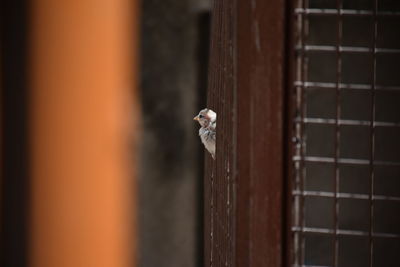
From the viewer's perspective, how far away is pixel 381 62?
4617 millimetres

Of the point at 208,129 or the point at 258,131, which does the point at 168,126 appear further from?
the point at 208,129

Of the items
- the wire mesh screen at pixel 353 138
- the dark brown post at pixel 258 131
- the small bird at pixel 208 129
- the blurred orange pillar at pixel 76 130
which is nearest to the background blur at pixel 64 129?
the blurred orange pillar at pixel 76 130

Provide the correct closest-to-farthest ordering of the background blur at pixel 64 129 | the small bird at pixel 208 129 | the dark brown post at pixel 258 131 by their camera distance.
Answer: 1. the background blur at pixel 64 129
2. the dark brown post at pixel 258 131
3. the small bird at pixel 208 129

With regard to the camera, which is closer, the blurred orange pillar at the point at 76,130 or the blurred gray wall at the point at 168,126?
the blurred orange pillar at the point at 76,130

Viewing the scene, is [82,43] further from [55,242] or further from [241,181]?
[241,181]

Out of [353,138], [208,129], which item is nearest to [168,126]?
[208,129]

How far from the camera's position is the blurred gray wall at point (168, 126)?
0.97 m

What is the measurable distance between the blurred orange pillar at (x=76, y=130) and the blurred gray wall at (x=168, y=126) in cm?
24

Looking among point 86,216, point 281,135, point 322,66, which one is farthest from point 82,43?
point 322,66

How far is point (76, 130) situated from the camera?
671mm

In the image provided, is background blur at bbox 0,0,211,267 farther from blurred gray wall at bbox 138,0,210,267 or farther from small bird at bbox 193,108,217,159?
small bird at bbox 193,108,217,159

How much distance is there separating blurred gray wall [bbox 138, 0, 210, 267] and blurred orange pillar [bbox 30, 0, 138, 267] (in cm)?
24

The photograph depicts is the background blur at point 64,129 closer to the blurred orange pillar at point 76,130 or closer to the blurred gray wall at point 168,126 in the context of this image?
the blurred orange pillar at point 76,130

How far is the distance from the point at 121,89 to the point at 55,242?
0.16 meters
